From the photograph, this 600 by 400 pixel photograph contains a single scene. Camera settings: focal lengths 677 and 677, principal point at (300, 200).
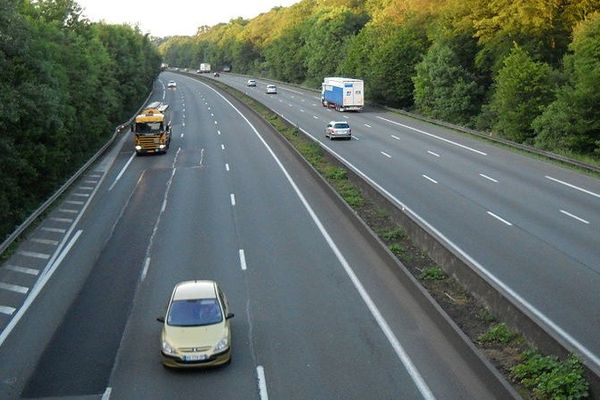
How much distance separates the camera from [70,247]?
78.7 feet

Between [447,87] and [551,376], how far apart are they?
51.3 metres

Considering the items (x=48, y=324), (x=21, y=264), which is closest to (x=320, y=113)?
(x=21, y=264)

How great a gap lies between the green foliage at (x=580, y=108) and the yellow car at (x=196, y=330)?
1204 inches

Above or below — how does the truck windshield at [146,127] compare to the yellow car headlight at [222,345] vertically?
below

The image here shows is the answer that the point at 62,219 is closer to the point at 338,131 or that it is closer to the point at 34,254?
the point at 34,254

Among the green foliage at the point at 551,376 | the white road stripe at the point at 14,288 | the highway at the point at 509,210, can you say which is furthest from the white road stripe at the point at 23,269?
the green foliage at the point at 551,376

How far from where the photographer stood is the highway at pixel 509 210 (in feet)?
57.7

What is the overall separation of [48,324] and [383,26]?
7533 cm

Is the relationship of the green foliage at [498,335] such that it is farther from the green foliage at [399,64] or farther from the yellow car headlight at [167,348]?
the green foliage at [399,64]

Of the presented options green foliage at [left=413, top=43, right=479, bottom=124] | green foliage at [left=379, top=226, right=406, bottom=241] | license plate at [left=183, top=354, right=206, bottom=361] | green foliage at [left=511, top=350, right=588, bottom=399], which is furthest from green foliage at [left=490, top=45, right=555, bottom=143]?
license plate at [left=183, top=354, right=206, bottom=361]

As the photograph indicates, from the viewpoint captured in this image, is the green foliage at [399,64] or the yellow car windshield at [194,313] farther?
the green foliage at [399,64]

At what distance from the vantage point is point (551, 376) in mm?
11875

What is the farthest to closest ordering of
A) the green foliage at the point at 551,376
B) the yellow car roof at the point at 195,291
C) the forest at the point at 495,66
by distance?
the forest at the point at 495,66
the yellow car roof at the point at 195,291
the green foliage at the point at 551,376

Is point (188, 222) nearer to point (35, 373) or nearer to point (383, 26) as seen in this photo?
point (35, 373)
